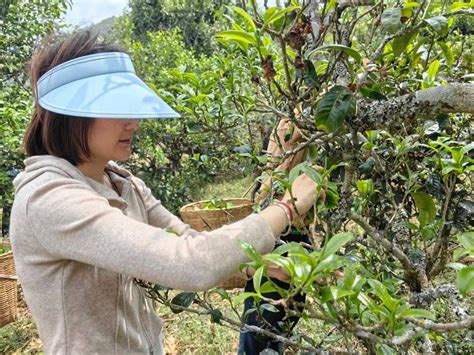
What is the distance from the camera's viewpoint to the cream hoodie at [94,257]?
87cm

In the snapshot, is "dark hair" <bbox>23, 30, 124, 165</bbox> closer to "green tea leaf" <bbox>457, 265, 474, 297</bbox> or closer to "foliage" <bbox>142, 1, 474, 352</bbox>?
"foliage" <bbox>142, 1, 474, 352</bbox>

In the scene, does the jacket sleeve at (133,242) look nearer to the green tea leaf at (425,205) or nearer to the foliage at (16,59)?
the green tea leaf at (425,205)

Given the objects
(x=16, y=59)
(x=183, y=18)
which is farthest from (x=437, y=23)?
(x=183, y=18)

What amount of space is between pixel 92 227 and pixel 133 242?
0.30 feet

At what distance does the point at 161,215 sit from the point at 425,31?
943 mm

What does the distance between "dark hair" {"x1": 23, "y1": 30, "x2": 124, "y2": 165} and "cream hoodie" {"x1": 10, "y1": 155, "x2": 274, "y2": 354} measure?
2.3 inches

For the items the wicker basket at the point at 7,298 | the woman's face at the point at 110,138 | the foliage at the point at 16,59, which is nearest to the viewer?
the woman's face at the point at 110,138

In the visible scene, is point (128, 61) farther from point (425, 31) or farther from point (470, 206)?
point (470, 206)

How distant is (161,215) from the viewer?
1.39 meters

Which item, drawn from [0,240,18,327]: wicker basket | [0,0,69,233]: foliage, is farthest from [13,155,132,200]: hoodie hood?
[0,0,69,233]: foliage

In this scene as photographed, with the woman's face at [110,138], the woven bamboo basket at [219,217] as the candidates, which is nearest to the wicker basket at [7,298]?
the woven bamboo basket at [219,217]

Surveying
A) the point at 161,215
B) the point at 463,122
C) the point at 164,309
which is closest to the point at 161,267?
the point at 161,215

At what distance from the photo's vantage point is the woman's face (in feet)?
3.57

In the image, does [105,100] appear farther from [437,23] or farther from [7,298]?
[7,298]
